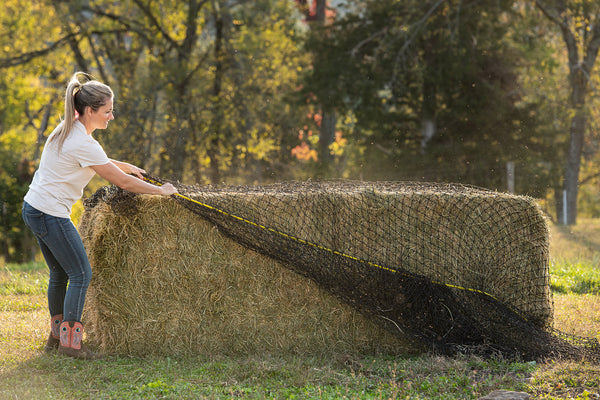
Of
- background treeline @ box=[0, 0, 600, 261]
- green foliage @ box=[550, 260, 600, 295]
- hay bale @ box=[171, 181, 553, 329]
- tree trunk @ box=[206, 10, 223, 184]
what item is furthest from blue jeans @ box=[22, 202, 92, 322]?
tree trunk @ box=[206, 10, 223, 184]

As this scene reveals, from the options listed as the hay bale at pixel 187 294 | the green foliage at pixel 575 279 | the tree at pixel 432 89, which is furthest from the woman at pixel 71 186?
the tree at pixel 432 89

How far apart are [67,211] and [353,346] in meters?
2.40

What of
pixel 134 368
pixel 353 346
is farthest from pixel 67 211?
pixel 353 346

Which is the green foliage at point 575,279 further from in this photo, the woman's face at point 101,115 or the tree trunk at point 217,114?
the tree trunk at point 217,114

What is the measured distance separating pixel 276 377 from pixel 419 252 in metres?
1.56

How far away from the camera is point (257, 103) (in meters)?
15.0

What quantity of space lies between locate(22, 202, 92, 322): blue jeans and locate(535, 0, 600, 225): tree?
13.9m

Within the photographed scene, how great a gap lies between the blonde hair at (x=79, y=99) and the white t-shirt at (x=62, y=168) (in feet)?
0.19

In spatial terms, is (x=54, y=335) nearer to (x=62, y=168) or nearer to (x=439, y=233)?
(x=62, y=168)

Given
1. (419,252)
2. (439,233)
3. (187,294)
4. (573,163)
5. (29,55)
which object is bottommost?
(187,294)

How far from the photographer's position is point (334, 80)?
624 inches

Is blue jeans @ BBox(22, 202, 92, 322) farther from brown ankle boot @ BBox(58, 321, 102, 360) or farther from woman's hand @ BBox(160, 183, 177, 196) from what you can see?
woman's hand @ BBox(160, 183, 177, 196)

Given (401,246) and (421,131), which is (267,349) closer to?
(401,246)

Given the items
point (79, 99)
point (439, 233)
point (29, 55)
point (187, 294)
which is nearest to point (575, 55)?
point (439, 233)
